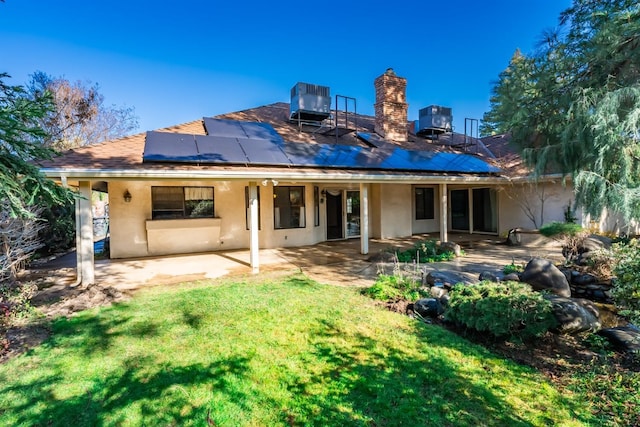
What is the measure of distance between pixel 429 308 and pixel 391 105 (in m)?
10.9

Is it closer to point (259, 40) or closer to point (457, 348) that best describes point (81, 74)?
point (259, 40)

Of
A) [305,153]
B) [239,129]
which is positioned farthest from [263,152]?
[239,129]

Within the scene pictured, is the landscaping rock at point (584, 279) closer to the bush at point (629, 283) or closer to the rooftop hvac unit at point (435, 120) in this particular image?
the bush at point (629, 283)

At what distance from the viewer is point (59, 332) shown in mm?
4199

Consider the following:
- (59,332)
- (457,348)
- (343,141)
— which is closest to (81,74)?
(343,141)

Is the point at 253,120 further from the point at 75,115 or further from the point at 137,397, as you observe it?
the point at 75,115

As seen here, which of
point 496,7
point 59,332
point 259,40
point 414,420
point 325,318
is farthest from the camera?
point 259,40

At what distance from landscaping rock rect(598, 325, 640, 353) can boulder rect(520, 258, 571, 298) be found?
1.44m

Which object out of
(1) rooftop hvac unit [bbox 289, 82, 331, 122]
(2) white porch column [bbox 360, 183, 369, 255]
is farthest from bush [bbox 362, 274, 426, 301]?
(1) rooftop hvac unit [bbox 289, 82, 331, 122]

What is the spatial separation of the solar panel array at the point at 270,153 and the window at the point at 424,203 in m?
2.17

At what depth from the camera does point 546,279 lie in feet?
18.7

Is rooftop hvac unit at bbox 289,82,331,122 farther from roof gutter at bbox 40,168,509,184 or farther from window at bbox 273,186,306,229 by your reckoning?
roof gutter at bbox 40,168,509,184

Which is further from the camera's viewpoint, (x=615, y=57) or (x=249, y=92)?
(x=249, y=92)

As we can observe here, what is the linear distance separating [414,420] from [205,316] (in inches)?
129
